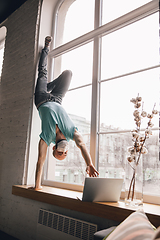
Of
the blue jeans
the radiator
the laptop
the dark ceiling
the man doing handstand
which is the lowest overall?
the radiator

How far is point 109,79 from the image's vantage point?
2475mm

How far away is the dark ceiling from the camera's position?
150 inches

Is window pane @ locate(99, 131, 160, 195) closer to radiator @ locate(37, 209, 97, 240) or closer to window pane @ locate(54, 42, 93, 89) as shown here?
radiator @ locate(37, 209, 97, 240)

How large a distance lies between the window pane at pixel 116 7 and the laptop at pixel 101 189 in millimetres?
1917

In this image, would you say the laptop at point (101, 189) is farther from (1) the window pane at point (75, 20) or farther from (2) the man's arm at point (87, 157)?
(1) the window pane at point (75, 20)

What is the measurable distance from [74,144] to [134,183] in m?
1.22

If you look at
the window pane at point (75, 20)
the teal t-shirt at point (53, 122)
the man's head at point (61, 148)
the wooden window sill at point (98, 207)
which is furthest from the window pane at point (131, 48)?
the wooden window sill at point (98, 207)

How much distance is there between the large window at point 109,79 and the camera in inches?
84.0

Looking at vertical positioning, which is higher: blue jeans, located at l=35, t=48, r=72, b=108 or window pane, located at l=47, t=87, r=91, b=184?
blue jeans, located at l=35, t=48, r=72, b=108

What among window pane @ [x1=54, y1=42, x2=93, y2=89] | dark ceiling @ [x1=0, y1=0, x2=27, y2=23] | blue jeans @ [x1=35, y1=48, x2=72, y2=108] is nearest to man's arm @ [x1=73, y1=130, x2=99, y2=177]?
blue jeans @ [x1=35, y1=48, x2=72, y2=108]

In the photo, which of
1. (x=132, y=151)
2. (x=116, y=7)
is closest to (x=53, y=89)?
(x=116, y=7)

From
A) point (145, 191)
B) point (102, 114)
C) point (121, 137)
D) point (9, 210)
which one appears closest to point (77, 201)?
point (145, 191)

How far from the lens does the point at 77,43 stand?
2.95 meters

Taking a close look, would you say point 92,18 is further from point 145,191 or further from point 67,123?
point 145,191
